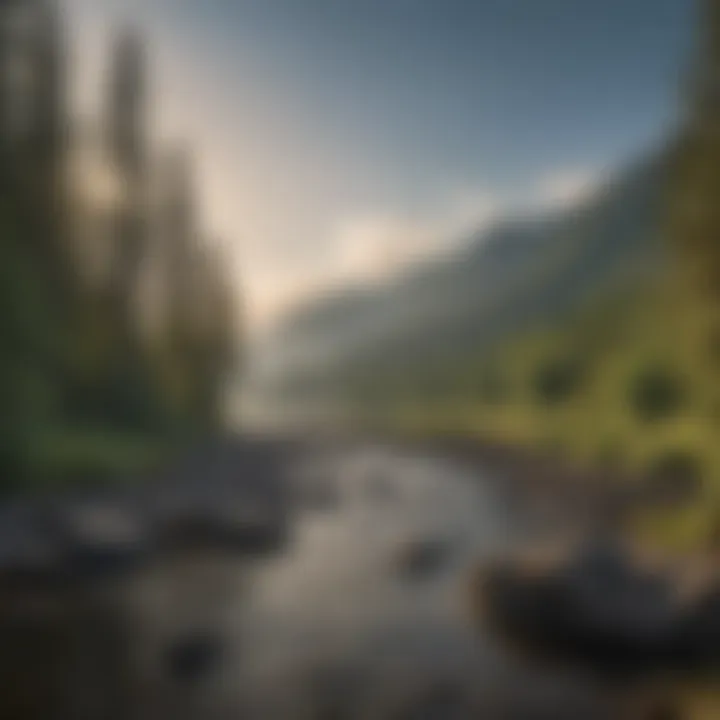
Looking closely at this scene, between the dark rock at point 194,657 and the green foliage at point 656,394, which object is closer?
the dark rock at point 194,657

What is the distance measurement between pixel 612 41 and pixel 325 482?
2.64 meters

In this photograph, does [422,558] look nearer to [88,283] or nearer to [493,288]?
[493,288]

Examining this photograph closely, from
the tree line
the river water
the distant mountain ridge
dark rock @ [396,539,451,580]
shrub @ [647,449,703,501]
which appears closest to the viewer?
the river water

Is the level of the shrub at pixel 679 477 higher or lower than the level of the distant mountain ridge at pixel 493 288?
lower

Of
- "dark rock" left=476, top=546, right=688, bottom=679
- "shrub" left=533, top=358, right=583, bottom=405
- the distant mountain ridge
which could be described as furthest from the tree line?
"dark rock" left=476, top=546, right=688, bottom=679

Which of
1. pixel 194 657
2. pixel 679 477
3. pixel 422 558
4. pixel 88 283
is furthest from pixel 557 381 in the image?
pixel 88 283

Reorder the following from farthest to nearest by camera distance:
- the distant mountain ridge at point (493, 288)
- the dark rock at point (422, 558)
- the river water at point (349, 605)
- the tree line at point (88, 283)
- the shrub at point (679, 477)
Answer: the tree line at point (88, 283), the distant mountain ridge at point (493, 288), the dark rock at point (422, 558), the shrub at point (679, 477), the river water at point (349, 605)

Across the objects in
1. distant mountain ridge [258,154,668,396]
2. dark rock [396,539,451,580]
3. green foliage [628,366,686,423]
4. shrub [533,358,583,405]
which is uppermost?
distant mountain ridge [258,154,668,396]

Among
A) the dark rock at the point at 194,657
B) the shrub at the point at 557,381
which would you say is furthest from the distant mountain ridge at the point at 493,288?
the dark rock at the point at 194,657

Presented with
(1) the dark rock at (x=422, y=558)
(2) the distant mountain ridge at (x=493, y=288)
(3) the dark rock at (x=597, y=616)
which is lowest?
(3) the dark rock at (x=597, y=616)

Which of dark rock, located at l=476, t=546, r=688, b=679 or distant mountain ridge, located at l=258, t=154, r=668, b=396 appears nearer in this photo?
dark rock, located at l=476, t=546, r=688, b=679

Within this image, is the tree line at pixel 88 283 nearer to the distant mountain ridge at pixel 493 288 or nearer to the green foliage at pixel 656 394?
the distant mountain ridge at pixel 493 288

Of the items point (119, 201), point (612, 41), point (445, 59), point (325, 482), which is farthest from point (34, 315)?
point (612, 41)

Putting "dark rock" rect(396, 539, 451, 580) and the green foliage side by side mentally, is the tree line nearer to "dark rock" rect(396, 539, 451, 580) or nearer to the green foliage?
"dark rock" rect(396, 539, 451, 580)
